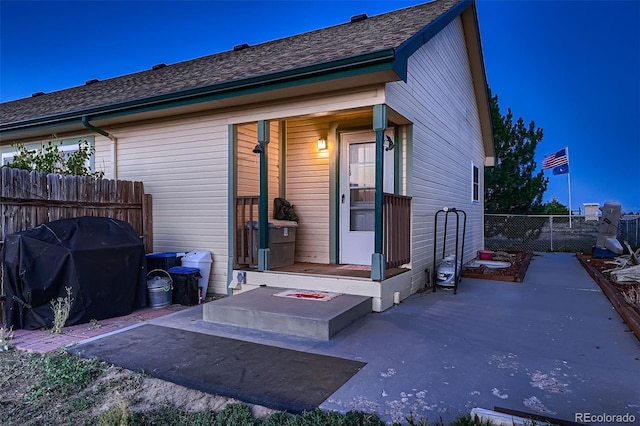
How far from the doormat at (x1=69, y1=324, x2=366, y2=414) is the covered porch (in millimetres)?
1757

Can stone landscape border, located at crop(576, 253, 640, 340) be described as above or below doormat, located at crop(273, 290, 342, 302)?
below

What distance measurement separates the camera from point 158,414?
2.41 metres

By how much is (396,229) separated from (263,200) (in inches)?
75.3

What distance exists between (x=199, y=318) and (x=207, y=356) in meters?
1.42

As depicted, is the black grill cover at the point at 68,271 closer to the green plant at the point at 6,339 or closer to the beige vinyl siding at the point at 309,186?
the green plant at the point at 6,339

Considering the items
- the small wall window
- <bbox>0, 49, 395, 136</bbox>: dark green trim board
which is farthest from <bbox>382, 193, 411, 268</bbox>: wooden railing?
the small wall window

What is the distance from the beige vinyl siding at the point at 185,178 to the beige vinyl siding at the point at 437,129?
2.89 m

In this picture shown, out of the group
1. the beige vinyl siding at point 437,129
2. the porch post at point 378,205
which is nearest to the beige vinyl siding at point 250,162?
the porch post at point 378,205

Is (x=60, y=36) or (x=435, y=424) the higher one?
(x=60, y=36)

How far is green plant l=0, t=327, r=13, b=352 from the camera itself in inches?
142

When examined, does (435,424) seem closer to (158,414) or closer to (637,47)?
(158,414)

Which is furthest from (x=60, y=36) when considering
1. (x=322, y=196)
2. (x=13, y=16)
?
(x=322, y=196)

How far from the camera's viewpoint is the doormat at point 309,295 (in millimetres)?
4721

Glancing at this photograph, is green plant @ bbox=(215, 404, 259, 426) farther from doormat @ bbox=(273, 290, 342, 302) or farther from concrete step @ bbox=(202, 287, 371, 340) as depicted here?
doormat @ bbox=(273, 290, 342, 302)
